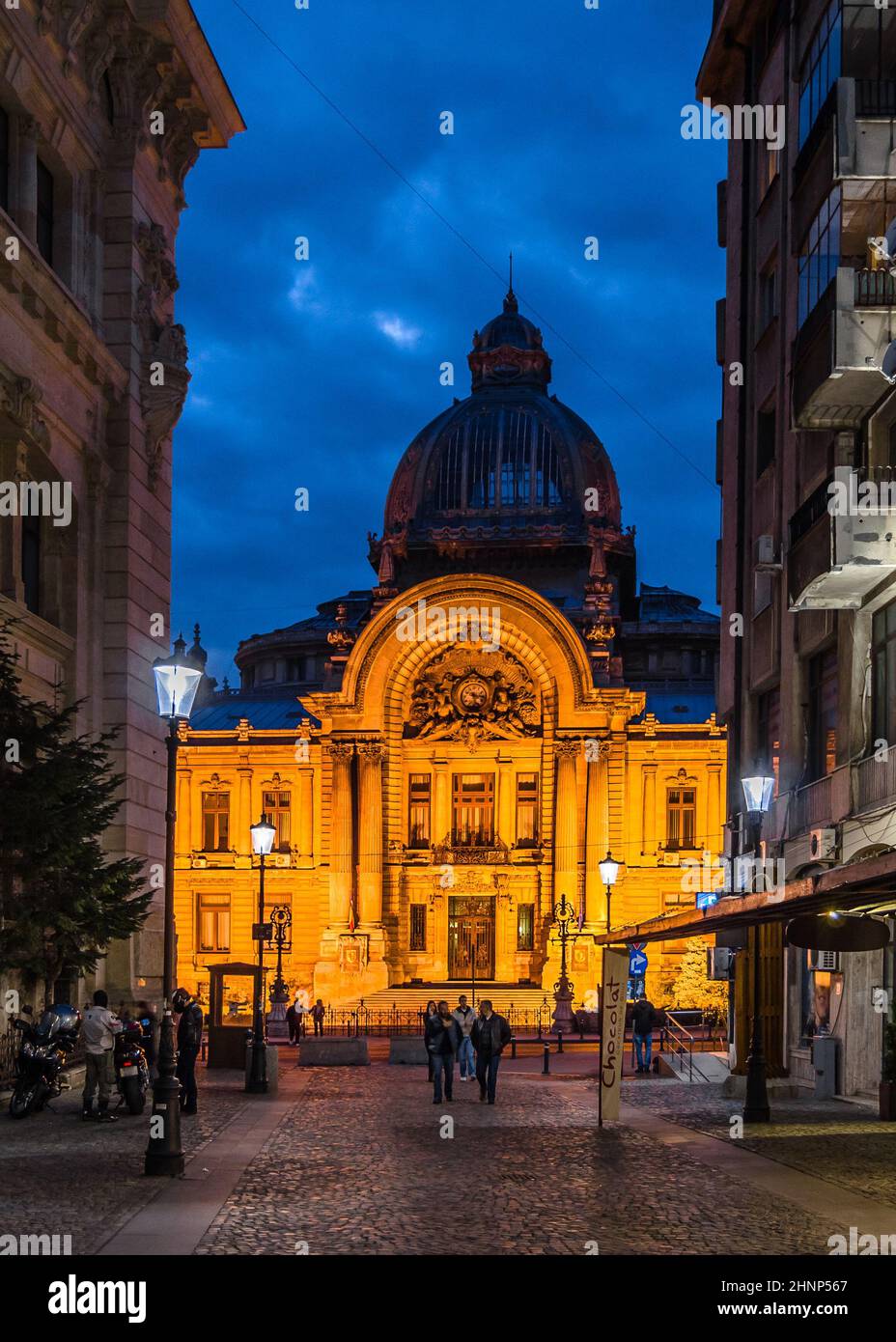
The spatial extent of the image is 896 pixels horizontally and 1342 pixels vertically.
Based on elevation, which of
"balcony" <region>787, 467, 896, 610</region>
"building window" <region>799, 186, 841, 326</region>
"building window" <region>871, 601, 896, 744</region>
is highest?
"building window" <region>799, 186, 841, 326</region>

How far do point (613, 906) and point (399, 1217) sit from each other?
58.9m

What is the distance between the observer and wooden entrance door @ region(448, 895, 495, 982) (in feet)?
239

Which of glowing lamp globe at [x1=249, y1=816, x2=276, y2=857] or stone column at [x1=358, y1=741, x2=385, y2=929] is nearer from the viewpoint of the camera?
glowing lamp globe at [x1=249, y1=816, x2=276, y2=857]

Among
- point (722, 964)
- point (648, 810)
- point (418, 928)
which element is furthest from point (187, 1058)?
point (648, 810)

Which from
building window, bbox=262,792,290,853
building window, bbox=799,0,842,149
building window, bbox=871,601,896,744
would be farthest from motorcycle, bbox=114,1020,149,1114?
building window, bbox=262,792,290,853

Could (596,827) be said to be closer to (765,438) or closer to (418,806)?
(418,806)

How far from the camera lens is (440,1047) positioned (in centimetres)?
2897

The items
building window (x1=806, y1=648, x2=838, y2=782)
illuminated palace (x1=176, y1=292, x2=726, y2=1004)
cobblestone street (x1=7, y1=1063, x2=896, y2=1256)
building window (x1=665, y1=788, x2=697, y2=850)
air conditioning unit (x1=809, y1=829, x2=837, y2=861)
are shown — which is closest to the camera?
cobblestone street (x1=7, y1=1063, x2=896, y2=1256)

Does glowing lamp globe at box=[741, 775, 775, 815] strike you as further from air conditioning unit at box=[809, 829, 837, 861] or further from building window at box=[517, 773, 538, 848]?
building window at box=[517, 773, 538, 848]

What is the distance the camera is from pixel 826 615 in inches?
1196

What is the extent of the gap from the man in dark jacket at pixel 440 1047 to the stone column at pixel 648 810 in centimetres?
4515

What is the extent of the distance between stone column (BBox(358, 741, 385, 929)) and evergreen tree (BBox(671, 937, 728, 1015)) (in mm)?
14281

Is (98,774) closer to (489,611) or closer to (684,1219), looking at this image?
(684,1219)

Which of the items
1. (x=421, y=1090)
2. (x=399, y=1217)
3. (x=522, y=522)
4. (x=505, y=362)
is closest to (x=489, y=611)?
(x=522, y=522)
